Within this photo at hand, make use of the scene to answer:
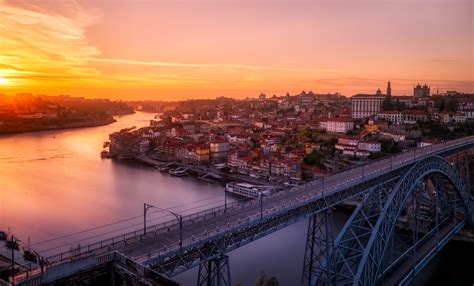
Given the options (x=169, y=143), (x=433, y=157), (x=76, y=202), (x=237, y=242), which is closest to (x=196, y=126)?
(x=169, y=143)

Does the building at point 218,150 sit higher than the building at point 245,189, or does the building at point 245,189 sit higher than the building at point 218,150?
the building at point 218,150

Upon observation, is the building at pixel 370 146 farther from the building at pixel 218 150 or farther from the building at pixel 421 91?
the building at pixel 421 91

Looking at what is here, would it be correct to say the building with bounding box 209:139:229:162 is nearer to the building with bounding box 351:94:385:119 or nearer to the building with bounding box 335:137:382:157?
the building with bounding box 335:137:382:157

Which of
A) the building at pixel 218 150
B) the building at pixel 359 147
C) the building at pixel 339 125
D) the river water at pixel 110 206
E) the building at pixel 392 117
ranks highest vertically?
the building at pixel 392 117

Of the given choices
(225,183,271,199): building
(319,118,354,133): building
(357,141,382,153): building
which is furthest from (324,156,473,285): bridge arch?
(319,118,354,133): building

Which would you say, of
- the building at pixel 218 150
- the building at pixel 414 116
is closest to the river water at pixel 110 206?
the building at pixel 218 150

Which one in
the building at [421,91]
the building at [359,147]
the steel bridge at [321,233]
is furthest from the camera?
the building at [421,91]
